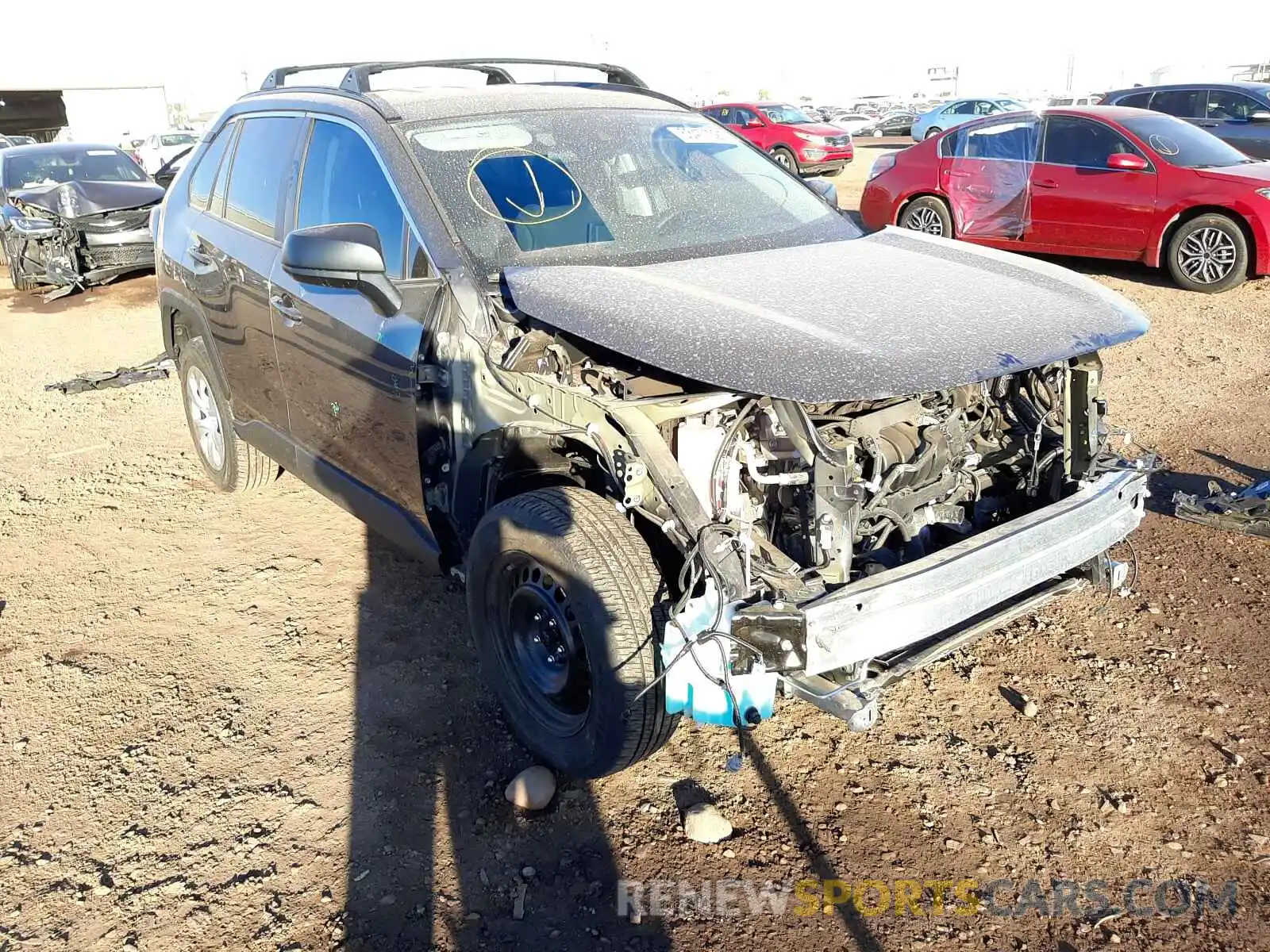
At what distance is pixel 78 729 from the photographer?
11.2ft

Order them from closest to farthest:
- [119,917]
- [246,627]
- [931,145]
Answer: [119,917]
[246,627]
[931,145]

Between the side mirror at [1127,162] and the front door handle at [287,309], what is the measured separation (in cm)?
797

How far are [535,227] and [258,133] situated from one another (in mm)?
1800

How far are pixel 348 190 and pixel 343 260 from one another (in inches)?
29.3

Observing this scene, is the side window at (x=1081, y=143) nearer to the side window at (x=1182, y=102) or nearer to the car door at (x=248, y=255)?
the side window at (x=1182, y=102)

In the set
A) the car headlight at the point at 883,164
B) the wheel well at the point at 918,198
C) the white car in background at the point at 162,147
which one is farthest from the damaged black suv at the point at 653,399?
the white car in background at the point at 162,147

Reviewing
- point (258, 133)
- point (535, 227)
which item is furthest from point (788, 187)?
point (258, 133)

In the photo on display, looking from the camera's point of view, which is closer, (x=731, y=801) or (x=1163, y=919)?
(x=1163, y=919)

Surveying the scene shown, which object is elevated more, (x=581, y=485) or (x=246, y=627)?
(x=581, y=485)

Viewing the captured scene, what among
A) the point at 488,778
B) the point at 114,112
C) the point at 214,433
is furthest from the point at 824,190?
the point at 114,112

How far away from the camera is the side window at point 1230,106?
505 inches

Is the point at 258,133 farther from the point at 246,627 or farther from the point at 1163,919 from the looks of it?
the point at 1163,919

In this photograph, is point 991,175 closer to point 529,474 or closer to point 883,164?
point 883,164

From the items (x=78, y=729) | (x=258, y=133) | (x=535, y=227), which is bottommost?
(x=78, y=729)
